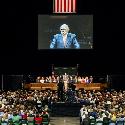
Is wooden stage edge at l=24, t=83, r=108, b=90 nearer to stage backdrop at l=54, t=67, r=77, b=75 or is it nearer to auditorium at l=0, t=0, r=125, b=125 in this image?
auditorium at l=0, t=0, r=125, b=125

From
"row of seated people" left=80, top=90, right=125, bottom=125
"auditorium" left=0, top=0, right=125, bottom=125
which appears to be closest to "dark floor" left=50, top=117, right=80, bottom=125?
"row of seated people" left=80, top=90, right=125, bottom=125

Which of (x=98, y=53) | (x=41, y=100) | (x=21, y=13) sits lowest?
(x=41, y=100)

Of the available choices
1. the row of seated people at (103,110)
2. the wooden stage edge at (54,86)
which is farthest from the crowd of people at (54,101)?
the wooden stage edge at (54,86)

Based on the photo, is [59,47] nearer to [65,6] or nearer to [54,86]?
[54,86]

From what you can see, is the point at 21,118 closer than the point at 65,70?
Yes

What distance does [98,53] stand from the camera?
4416cm

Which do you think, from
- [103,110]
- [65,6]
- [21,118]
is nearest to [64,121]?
[103,110]

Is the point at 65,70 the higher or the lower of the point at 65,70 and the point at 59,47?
the lower

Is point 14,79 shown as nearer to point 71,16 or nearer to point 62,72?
point 62,72

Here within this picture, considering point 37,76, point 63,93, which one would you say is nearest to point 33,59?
point 37,76

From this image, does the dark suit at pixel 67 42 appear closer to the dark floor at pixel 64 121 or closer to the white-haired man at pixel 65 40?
the white-haired man at pixel 65 40

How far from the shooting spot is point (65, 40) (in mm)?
42062

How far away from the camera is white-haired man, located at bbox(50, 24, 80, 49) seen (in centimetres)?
4206

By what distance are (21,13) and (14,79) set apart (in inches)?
189
